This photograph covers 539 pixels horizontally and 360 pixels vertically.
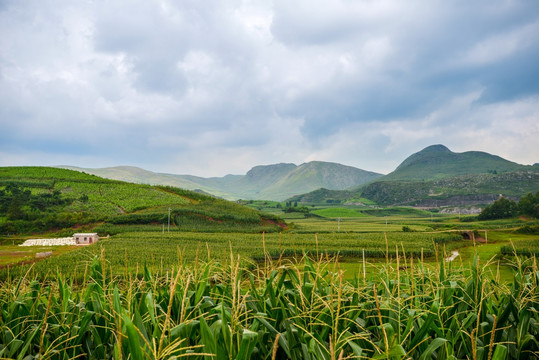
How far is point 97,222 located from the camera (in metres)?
58.7

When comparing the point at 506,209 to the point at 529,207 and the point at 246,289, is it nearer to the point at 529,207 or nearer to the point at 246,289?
the point at 529,207

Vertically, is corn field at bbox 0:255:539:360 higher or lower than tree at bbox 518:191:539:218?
higher

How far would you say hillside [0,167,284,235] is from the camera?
5719 centimetres

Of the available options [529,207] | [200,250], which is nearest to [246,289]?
[200,250]

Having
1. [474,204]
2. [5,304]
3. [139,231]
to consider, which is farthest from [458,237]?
[474,204]

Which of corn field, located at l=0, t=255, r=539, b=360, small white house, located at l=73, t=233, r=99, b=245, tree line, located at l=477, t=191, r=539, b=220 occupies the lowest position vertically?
small white house, located at l=73, t=233, r=99, b=245

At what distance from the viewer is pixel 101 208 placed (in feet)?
233

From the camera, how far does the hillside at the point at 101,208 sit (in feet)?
188

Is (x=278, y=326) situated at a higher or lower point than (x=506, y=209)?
higher

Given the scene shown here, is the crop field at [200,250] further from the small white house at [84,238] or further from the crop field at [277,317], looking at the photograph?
the crop field at [277,317]

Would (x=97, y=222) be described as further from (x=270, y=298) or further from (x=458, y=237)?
(x=270, y=298)

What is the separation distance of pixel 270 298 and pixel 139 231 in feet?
180

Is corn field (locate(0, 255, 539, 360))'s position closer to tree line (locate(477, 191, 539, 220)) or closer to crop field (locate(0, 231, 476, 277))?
A: crop field (locate(0, 231, 476, 277))

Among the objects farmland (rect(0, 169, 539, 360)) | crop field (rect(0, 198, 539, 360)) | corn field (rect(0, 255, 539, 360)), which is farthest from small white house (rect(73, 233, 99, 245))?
corn field (rect(0, 255, 539, 360))
